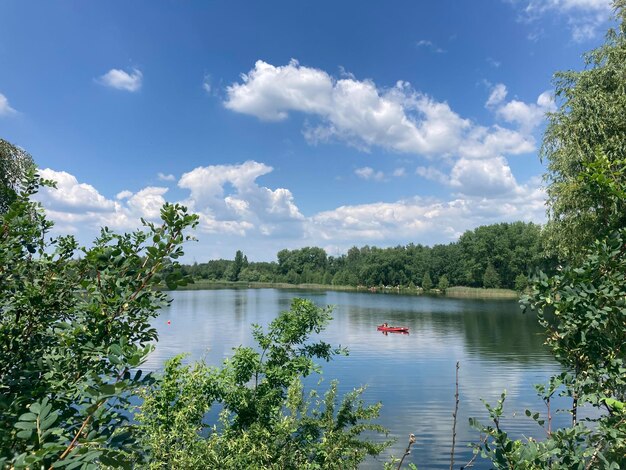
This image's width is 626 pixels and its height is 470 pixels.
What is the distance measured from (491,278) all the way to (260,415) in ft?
289

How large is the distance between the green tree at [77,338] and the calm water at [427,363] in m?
2.20

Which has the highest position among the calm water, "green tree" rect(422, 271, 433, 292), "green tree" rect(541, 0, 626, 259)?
"green tree" rect(541, 0, 626, 259)

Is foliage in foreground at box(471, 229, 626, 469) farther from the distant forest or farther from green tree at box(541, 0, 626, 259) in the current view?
the distant forest

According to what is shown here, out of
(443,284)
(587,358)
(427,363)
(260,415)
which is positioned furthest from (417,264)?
(587,358)

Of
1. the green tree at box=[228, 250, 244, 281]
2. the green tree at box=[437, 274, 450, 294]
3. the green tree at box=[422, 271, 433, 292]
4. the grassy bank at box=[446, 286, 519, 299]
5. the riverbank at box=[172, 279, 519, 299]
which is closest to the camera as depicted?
the grassy bank at box=[446, 286, 519, 299]

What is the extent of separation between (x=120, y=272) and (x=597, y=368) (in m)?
2.62

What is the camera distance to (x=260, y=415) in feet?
23.0

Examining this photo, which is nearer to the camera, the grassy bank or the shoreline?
the grassy bank

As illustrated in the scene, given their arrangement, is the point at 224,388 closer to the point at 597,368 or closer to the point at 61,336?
the point at 61,336

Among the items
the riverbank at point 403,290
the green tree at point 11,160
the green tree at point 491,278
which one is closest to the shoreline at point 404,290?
the riverbank at point 403,290

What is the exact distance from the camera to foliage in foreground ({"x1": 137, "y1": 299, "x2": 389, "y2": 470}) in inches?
232

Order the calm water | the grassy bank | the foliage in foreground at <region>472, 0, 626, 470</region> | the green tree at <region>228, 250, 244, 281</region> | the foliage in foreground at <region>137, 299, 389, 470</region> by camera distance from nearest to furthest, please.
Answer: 1. the foliage in foreground at <region>472, 0, 626, 470</region>
2. the foliage in foreground at <region>137, 299, 389, 470</region>
3. the calm water
4. the grassy bank
5. the green tree at <region>228, 250, 244, 281</region>

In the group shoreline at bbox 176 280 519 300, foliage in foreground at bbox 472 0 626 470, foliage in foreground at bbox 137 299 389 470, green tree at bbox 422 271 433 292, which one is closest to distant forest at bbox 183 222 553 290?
green tree at bbox 422 271 433 292

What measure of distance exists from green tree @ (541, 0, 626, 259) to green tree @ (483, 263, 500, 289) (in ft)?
256
